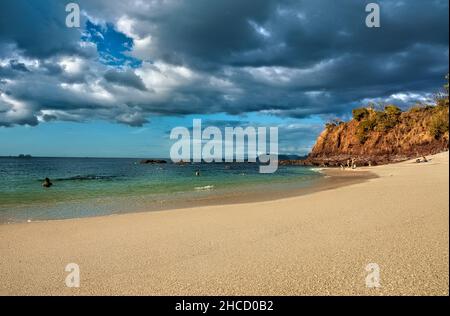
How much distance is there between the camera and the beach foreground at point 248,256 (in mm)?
5125

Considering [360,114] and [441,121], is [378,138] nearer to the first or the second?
[360,114]

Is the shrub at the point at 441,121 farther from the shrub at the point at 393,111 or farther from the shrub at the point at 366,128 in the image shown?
the shrub at the point at 393,111

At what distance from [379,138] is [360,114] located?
52.5 ft

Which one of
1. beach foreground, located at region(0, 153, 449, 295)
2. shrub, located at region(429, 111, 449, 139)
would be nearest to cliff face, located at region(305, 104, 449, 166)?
shrub, located at region(429, 111, 449, 139)

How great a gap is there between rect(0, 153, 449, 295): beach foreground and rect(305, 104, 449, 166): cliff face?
96203 millimetres

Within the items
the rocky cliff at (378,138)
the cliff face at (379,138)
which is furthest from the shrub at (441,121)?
the cliff face at (379,138)

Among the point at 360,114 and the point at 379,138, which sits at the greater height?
the point at 360,114

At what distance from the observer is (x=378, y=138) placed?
119750 millimetres

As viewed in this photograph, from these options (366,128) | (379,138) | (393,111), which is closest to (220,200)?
(379,138)

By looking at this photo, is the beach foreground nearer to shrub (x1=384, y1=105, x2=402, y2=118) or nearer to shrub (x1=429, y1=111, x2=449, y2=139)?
shrub (x1=429, y1=111, x2=449, y2=139)

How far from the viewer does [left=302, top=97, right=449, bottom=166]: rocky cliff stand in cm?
10331
